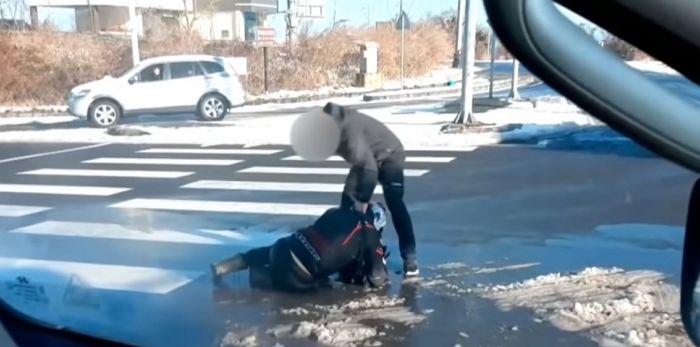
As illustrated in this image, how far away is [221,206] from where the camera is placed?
360cm

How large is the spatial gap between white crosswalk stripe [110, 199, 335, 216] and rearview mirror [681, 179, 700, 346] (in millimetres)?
1630

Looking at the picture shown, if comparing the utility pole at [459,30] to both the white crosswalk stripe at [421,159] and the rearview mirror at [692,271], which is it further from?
the rearview mirror at [692,271]

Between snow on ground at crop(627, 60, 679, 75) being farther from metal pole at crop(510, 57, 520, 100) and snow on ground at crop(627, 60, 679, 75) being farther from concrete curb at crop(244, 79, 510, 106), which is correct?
concrete curb at crop(244, 79, 510, 106)

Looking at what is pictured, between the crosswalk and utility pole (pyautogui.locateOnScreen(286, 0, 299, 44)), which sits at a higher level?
utility pole (pyautogui.locateOnScreen(286, 0, 299, 44))

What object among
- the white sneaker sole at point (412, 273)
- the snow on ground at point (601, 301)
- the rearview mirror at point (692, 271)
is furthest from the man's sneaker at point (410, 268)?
the rearview mirror at point (692, 271)

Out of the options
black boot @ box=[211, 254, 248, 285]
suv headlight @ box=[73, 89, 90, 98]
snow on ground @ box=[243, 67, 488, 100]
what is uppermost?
snow on ground @ box=[243, 67, 488, 100]

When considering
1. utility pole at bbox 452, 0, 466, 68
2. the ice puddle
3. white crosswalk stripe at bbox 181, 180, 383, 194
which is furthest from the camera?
white crosswalk stripe at bbox 181, 180, 383, 194

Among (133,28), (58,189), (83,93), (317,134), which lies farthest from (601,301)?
(58,189)

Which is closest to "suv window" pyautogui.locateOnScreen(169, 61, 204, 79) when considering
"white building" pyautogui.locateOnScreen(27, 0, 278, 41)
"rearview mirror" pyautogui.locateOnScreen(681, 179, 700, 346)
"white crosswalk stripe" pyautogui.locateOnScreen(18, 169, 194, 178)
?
"white building" pyautogui.locateOnScreen(27, 0, 278, 41)

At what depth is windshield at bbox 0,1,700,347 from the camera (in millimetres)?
2760

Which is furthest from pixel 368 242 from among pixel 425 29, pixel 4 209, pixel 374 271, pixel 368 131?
pixel 4 209

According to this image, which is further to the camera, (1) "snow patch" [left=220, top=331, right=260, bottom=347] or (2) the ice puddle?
(1) "snow patch" [left=220, top=331, right=260, bottom=347]

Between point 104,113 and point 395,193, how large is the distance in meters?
1.28

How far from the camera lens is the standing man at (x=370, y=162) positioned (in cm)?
257
